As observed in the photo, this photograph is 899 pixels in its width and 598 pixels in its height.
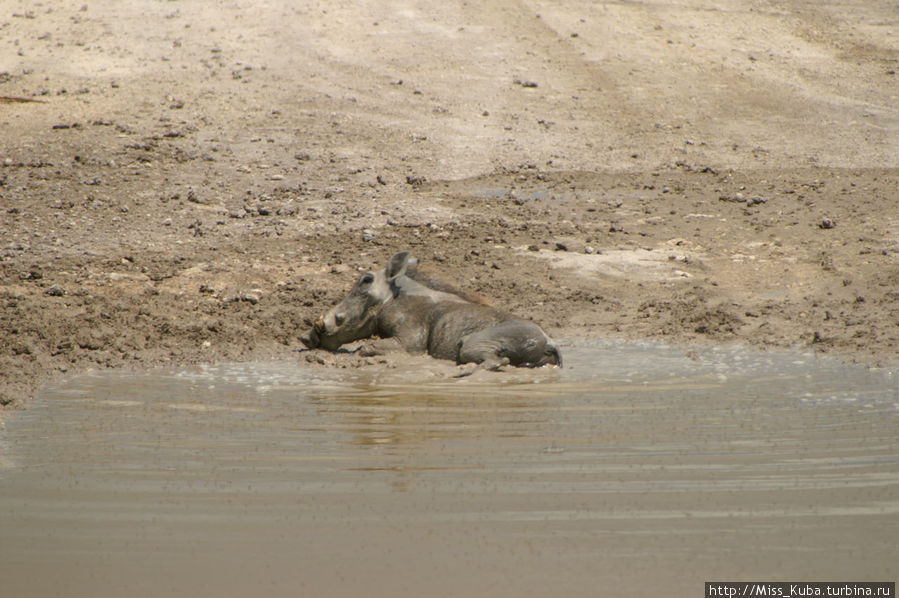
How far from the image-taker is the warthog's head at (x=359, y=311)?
9047mm

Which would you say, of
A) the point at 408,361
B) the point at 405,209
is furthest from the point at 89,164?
the point at 408,361

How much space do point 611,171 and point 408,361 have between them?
656 cm

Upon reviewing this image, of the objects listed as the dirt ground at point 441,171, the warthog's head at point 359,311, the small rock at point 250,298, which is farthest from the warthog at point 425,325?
the small rock at point 250,298

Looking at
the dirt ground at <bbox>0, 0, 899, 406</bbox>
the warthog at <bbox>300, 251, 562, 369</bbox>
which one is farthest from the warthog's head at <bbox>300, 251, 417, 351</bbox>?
the dirt ground at <bbox>0, 0, 899, 406</bbox>

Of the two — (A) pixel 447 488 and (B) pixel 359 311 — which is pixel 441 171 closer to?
(B) pixel 359 311

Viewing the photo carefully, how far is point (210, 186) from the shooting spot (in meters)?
12.7

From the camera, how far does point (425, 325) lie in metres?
9.24

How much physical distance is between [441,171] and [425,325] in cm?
514

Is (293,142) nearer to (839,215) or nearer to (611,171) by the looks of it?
(611,171)

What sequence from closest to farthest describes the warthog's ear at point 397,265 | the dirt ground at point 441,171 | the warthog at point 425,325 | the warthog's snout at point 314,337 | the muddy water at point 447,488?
the muddy water at point 447,488
the warthog at point 425,325
the warthog's snout at point 314,337
the warthog's ear at point 397,265
the dirt ground at point 441,171

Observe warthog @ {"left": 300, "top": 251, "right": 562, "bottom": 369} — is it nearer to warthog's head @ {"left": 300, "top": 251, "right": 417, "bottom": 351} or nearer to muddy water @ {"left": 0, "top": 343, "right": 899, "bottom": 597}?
warthog's head @ {"left": 300, "top": 251, "right": 417, "bottom": 351}

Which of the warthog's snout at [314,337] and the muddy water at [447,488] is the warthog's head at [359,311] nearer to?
the warthog's snout at [314,337]

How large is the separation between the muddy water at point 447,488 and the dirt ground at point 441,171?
1.58 m

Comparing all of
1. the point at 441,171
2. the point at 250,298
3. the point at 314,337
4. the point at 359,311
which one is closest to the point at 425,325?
the point at 359,311
